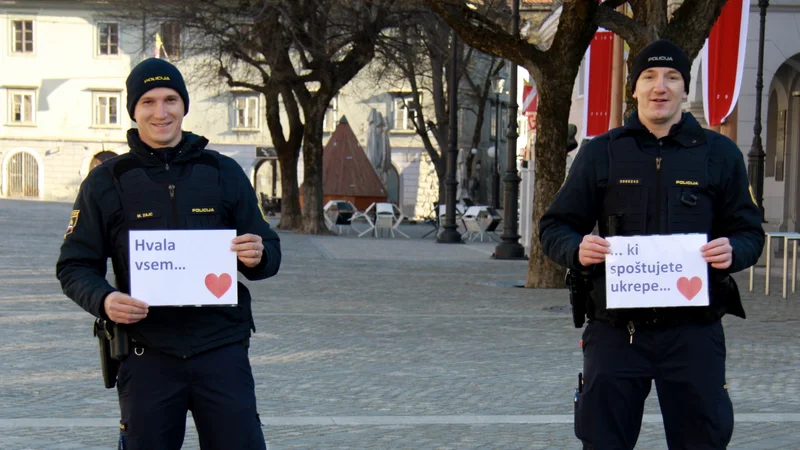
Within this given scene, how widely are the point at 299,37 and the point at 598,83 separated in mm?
14724

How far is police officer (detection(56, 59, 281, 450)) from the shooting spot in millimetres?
4270

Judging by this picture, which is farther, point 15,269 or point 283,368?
point 15,269

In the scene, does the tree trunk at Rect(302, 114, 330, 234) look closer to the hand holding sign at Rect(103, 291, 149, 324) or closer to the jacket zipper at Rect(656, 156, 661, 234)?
the jacket zipper at Rect(656, 156, 661, 234)

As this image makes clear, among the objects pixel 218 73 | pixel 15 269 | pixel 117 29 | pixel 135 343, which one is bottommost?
pixel 15 269

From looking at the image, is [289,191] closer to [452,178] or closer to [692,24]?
[452,178]

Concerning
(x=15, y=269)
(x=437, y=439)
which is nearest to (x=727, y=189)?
(x=437, y=439)

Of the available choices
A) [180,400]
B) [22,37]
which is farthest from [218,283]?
[22,37]

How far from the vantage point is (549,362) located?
34.9ft

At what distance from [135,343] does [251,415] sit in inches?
18.4

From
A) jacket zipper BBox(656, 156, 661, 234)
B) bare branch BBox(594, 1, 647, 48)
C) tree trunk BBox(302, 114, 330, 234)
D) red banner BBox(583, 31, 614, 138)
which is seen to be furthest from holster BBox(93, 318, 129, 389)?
tree trunk BBox(302, 114, 330, 234)

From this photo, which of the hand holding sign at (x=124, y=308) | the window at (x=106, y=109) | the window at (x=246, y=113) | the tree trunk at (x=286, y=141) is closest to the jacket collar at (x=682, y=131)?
the hand holding sign at (x=124, y=308)

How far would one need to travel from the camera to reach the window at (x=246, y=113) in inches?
2638

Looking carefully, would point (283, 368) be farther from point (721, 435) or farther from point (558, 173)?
point (558, 173)

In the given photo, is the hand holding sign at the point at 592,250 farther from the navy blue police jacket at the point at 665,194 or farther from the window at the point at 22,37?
the window at the point at 22,37
